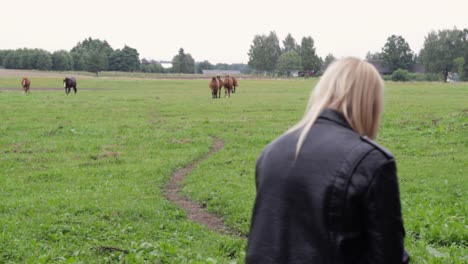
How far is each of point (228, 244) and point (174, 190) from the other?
467cm

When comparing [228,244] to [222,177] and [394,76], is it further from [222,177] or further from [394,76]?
[394,76]

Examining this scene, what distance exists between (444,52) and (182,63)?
74.3 meters

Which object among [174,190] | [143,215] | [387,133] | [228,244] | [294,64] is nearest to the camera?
[228,244]

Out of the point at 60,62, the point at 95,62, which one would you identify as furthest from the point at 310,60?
the point at 60,62

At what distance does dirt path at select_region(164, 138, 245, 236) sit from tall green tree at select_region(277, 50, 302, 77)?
136983mm

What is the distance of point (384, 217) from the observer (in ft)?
9.76

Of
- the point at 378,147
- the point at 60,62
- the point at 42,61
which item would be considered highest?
the point at 378,147

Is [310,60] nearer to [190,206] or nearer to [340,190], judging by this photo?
[190,206]

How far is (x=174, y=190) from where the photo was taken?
12797 millimetres

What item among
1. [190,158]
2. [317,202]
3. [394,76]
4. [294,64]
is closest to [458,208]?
[317,202]

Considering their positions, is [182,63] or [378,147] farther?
[182,63]

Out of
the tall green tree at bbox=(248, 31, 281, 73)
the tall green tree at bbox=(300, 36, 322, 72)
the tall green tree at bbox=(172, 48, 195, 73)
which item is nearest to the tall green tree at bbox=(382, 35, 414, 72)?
the tall green tree at bbox=(300, 36, 322, 72)

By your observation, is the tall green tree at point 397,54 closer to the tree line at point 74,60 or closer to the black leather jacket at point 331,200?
the tree line at point 74,60

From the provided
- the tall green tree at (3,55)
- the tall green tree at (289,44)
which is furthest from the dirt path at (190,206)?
the tall green tree at (289,44)
